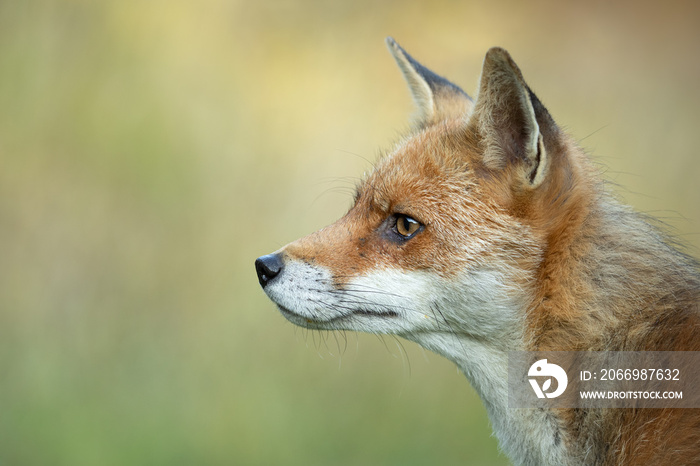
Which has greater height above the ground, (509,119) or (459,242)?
(509,119)

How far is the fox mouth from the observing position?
498 centimetres

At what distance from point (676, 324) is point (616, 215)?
3.12 feet

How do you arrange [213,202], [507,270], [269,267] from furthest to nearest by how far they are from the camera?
1. [213,202]
2. [269,267]
3. [507,270]

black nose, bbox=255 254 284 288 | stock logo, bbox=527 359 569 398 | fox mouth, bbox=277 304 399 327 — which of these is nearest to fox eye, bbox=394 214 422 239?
fox mouth, bbox=277 304 399 327

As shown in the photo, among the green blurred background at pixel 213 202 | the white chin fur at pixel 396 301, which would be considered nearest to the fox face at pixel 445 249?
the white chin fur at pixel 396 301

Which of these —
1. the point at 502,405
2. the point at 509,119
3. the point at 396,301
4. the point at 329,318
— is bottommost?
the point at 502,405

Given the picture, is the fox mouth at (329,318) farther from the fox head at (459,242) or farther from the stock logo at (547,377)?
the stock logo at (547,377)

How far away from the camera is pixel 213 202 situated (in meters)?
11.0

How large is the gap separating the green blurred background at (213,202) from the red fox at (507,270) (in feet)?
12.9

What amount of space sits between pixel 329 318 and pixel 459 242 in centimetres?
110

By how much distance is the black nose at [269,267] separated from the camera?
504 cm

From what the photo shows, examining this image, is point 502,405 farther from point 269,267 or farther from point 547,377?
point 269,267

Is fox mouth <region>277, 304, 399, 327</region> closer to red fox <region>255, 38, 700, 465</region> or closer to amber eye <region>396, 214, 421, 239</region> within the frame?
red fox <region>255, 38, 700, 465</region>

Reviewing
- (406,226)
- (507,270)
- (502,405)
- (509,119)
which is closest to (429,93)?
(509,119)
